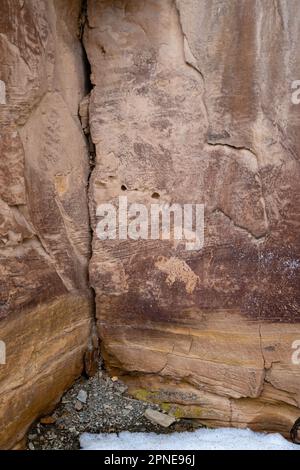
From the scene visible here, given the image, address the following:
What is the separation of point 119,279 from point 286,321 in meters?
0.77

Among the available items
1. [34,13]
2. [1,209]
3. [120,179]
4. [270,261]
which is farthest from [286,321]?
[34,13]

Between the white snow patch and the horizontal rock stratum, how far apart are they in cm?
7

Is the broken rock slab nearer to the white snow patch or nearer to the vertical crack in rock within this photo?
the white snow patch

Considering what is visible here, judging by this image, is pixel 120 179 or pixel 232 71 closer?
pixel 232 71

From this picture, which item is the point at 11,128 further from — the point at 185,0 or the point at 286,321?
the point at 286,321

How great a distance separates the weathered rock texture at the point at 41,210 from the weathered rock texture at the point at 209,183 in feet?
0.33

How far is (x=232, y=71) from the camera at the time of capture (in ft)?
7.26

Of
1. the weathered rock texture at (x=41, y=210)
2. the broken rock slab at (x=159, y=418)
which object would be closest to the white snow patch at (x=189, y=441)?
the broken rock slab at (x=159, y=418)

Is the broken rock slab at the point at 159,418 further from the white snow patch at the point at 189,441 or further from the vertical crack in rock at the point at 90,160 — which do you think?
the vertical crack in rock at the point at 90,160

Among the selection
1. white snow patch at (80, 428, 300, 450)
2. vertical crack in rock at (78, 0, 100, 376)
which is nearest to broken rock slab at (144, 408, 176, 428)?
white snow patch at (80, 428, 300, 450)

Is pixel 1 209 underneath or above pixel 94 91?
underneath

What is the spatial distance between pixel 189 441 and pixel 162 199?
107 centimetres

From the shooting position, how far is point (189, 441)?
2332 mm

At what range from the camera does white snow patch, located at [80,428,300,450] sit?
227 centimetres
